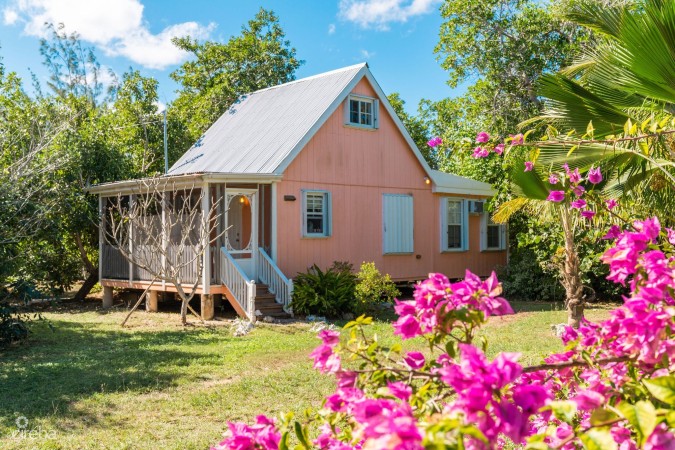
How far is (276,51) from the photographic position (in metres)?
32.2

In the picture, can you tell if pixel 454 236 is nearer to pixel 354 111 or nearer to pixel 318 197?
pixel 354 111

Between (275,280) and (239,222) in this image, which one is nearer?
(275,280)

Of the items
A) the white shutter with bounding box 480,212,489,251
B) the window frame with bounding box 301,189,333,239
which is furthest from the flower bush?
the white shutter with bounding box 480,212,489,251

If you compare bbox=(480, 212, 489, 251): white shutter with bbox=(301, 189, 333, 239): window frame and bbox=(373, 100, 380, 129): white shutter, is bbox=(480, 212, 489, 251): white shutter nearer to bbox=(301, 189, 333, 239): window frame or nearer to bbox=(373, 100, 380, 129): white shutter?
bbox=(373, 100, 380, 129): white shutter

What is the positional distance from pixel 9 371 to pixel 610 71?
8.63 metres

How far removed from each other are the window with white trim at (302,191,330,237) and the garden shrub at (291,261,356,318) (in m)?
1.77

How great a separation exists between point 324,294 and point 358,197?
373 centimetres

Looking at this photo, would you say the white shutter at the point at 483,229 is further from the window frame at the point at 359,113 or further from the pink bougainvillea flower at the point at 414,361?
the pink bougainvillea flower at the point at 414,361

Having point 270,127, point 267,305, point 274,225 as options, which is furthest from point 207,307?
point 270,127

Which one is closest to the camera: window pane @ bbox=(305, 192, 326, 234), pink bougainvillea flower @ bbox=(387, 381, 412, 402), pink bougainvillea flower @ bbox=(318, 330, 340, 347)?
pink bougainvillea flower @ bbox=(387, 381, 412, 402)

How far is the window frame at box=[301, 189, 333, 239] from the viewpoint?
16266 millimetres

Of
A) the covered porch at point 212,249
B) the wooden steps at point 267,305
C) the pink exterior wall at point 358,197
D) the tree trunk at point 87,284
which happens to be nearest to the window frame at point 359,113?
the pink exterior wall at point 358,197

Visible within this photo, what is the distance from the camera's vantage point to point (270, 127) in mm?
17984

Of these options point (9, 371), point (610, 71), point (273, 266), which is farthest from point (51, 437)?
point (273, 266)
